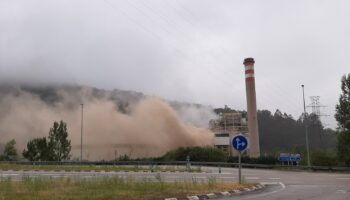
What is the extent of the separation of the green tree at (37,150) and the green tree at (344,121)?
192 feet

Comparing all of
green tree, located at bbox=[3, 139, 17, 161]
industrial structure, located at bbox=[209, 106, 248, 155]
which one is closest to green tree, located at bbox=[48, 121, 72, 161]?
green tree, located at bbox=[3, 139, 17, 161]

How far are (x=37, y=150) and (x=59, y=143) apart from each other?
15.4 ft

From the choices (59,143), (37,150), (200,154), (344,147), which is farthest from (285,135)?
(344,147)

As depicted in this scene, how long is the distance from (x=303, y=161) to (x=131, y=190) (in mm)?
47643

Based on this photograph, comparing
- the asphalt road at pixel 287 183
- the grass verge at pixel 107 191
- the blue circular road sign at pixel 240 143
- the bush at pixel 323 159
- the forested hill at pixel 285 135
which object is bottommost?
the asphalt road at pixel 287 183

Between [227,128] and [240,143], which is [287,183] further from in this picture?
[227,128]

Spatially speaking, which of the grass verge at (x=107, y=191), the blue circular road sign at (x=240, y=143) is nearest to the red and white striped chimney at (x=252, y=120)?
the blue circular road sign at (x=240, y=143)

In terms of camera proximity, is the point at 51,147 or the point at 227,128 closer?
the point at 51,147

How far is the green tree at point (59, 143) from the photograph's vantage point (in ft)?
304

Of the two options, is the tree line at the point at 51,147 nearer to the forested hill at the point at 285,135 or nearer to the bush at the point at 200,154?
the bush at the point at 200,154

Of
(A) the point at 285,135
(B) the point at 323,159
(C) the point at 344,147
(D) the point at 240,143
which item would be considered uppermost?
(A) the point at 285,135

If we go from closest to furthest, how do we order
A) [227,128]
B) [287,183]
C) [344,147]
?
[287,183]
[344,147]
[227,128]

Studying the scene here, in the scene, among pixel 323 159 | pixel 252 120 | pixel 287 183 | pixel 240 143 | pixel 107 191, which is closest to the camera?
pixel 107 191

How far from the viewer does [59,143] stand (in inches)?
3718
